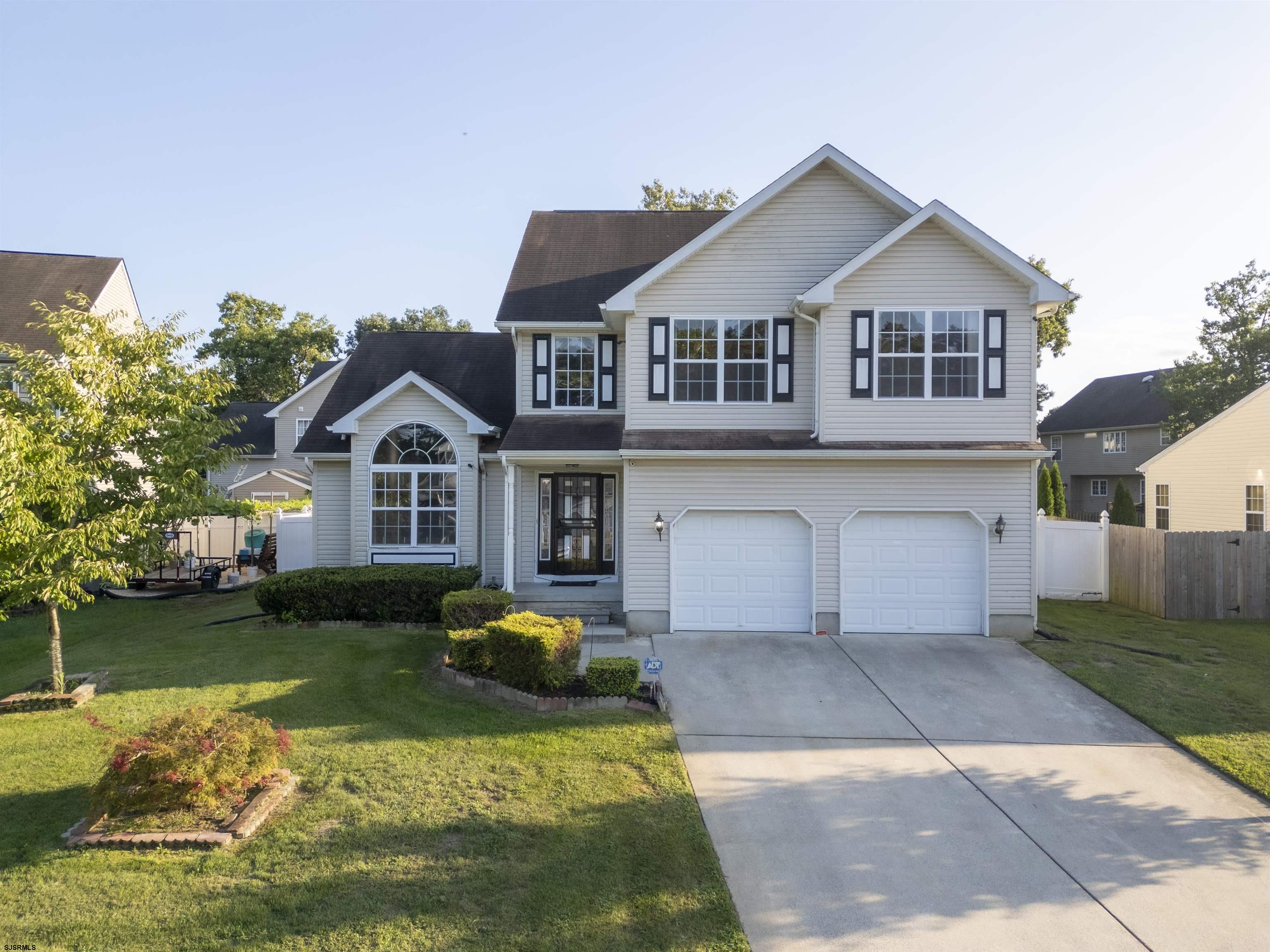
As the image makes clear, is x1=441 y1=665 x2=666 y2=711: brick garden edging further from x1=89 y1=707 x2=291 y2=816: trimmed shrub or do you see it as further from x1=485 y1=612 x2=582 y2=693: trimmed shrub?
x1=89 y1=707 x2=291 y2=816: trimmed shrub

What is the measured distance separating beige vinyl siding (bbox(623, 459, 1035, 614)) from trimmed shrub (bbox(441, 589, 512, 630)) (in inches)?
90.0

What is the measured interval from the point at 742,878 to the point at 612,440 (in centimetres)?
892

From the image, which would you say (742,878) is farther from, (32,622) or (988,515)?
(32,622)

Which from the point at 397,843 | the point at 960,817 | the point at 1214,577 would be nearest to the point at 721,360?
the point at 960,817

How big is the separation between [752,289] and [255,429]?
33.8 meters

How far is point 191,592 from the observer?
17.9m

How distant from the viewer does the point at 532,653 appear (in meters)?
8.92

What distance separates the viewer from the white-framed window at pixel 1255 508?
715 inches

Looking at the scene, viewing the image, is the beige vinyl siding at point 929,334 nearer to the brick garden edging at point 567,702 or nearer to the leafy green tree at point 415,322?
the brick garden edging at point 567,702

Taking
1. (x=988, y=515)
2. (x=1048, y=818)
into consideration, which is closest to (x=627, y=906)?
(x=1048, y=818)

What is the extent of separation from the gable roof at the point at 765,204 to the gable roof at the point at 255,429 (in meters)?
28.6

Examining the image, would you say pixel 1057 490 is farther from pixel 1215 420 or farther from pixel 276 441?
pixel 276 441

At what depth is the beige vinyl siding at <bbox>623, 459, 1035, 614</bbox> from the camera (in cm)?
1211

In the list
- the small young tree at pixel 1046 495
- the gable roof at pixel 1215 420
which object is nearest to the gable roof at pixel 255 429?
the small young tree at pixel 1046 495
